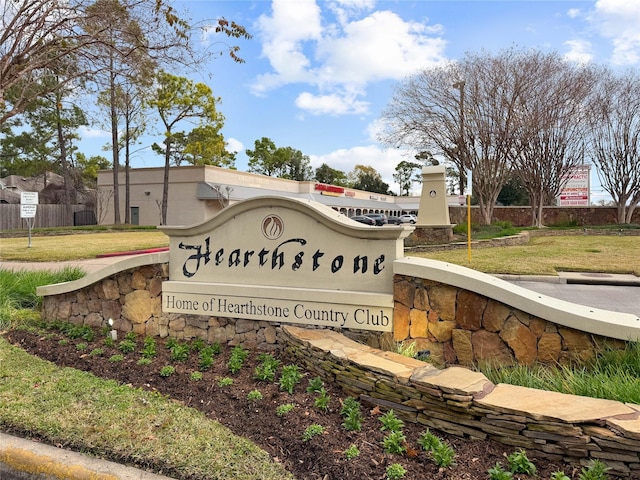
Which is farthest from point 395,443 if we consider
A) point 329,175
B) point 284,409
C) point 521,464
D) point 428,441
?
point 329,175

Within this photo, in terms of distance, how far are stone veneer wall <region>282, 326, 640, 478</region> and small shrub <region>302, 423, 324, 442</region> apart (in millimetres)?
501

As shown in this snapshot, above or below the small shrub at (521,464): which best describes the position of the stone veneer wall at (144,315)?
above

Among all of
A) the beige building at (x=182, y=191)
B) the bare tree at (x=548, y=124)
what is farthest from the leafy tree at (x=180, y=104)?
the bare tree at (x=548, y=124)

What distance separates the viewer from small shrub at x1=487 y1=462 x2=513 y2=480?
234cm

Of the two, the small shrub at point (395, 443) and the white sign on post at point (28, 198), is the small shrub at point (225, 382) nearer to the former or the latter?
the small shrub at point (395, 443)

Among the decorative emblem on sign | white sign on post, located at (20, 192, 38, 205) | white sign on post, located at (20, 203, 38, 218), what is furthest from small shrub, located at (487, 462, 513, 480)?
white sign on post, located at (20, 192, 38, 205)

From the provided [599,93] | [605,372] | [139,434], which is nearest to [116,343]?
[139,434]

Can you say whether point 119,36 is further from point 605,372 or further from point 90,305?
point 605,372

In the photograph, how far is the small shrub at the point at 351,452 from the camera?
260 centimetres

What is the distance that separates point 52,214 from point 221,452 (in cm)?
4083

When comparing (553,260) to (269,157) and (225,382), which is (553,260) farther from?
(269,157)

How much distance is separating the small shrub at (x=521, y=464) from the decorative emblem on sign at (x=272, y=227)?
2.87m

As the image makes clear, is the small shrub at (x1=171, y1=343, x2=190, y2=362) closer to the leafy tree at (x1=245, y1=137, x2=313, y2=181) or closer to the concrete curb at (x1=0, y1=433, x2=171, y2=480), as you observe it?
the concrete curb at (x1=0, y1=433, x2=171, y2=480)

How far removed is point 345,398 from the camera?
10.9 feet
